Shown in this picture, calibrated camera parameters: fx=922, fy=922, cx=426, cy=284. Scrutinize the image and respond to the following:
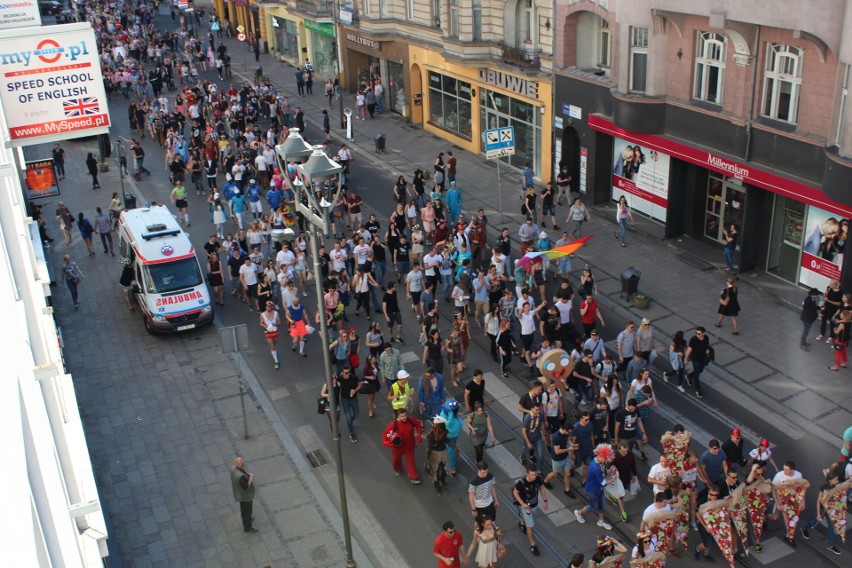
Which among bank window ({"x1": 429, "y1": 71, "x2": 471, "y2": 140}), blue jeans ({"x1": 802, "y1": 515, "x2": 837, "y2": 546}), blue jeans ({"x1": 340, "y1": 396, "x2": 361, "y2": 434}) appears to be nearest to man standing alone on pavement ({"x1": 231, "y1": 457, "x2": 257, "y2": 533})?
blue jeans ({"x1": 340, "y1": 396, "x2": 361, "y2": 434})

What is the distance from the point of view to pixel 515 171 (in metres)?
34.3

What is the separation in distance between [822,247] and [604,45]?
35.2 feet

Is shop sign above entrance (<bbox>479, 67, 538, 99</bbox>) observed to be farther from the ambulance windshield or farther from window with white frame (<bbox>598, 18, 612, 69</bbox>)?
the ambulance windshield

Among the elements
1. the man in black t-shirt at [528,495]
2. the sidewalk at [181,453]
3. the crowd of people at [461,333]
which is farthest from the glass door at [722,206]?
the sidewalk at [181,453]

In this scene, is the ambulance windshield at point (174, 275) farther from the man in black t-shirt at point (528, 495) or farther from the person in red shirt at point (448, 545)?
the person in red shirt at point (448, 545)

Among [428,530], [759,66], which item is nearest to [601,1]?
[759,66]

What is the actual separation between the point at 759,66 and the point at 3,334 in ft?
69.6

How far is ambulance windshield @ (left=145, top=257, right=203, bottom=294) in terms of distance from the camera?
73.1ft

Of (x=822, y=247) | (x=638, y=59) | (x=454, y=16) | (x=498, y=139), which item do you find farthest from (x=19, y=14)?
(x=822, y=247)

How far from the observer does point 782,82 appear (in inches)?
869

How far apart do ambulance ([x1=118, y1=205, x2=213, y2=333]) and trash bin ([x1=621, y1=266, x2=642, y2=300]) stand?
10.3 meters

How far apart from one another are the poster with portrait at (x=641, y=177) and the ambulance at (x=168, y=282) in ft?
44.2

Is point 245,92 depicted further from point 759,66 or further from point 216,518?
point 216,518

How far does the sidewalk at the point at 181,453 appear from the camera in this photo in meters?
14.9
